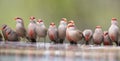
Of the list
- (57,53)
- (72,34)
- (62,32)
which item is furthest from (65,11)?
(57,53)

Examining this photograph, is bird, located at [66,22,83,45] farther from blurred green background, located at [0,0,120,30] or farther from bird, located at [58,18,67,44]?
blurred green background, located at [0,0,120,30]

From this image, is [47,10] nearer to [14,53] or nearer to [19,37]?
[19,37]

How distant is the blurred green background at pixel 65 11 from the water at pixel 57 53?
5.85ft

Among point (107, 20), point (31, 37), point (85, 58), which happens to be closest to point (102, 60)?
point (85, 58)

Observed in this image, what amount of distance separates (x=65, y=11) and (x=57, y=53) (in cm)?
200

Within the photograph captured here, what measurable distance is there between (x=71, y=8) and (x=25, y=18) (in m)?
0.65

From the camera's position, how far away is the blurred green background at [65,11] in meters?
4.04

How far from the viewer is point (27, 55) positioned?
2.29m

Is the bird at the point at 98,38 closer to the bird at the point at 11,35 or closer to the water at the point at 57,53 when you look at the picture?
the water at the point at 57,53

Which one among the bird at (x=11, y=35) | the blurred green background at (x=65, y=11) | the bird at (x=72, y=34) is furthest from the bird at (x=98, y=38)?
the blurred green background at (x=65, y=11)

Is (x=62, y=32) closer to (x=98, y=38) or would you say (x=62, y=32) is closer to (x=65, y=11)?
(x=98, y=38)

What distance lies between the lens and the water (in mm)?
2148

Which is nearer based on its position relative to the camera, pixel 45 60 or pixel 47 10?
pixel 45 60

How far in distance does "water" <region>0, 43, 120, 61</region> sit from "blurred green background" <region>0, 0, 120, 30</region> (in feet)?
5.85
